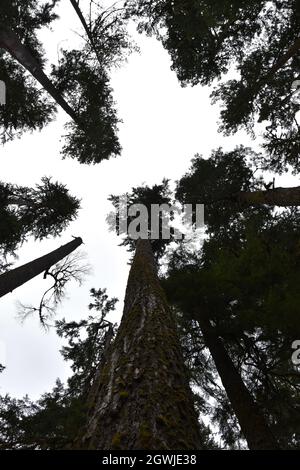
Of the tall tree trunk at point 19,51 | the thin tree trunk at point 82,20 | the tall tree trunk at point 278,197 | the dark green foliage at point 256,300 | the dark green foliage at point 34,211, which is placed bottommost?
the dark green foliage at point 256,300

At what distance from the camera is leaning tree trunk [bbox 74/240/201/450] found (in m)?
2.01

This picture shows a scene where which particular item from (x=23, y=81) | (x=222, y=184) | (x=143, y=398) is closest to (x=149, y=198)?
(x=222, y=184)

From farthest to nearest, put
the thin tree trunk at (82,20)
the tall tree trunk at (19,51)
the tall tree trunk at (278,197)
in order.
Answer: the thin tree trunk at (82,20), the tall tree trunk at (19,51), the tall tree trunk at (278,197)

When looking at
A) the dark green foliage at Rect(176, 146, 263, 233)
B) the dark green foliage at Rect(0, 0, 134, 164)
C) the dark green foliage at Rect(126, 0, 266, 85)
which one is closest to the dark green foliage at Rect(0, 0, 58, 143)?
the dark green foliage at Rect(0, 0, 134, 164)

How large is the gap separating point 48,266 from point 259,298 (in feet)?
20.9

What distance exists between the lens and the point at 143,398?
7.75ft

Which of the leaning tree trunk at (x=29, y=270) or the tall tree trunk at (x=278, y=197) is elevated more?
the tall tree trunk at (x=278, y=197)

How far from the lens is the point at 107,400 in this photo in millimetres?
2451

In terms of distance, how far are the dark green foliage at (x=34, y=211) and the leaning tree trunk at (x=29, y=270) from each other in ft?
3.70

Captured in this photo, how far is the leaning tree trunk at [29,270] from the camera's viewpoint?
734 cm

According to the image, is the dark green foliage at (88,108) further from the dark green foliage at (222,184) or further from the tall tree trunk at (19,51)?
the dark green foliage at (222,184)

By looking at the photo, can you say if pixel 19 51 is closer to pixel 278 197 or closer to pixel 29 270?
pixel 29 270

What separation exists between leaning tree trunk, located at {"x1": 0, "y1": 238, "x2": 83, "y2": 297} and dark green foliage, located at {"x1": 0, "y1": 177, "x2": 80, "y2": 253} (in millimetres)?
1126

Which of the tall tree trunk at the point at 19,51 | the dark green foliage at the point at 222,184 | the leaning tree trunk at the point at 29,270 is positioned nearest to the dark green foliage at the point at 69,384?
the leaning tree trunk at the point at 29,270
